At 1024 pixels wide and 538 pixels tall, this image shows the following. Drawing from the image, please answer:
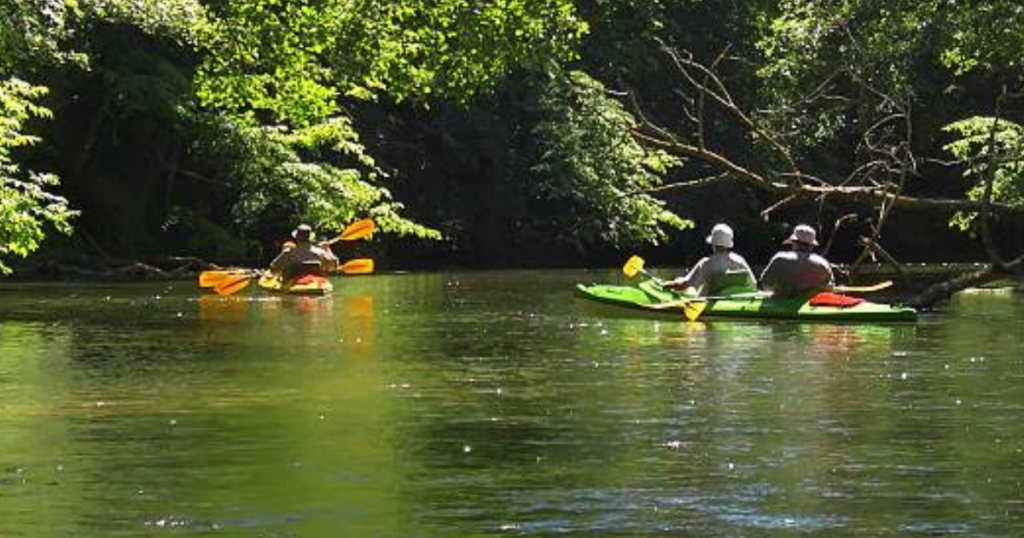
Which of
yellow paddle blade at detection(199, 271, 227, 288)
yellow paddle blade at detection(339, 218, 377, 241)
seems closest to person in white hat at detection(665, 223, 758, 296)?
yellow paddle blade at detection(199, 271, 227, 288)

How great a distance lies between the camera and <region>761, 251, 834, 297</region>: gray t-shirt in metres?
22.4

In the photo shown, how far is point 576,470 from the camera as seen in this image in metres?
10.8

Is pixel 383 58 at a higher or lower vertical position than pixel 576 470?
higher

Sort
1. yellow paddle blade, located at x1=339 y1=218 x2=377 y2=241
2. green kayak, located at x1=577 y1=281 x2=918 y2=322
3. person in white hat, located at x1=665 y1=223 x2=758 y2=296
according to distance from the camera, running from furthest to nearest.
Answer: yellow paddle blade, located at x1=339 y1=218 x2=377 y2=241 → person in white hat, located at x1=665 y1=223 x2=758 y2=296 → green kayak, located at x1=577 y1=281 x2=918 y2=322

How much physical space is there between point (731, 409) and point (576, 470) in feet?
10.1

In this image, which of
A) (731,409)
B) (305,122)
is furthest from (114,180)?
(731,409)

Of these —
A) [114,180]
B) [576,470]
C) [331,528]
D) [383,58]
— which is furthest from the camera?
[114,180]

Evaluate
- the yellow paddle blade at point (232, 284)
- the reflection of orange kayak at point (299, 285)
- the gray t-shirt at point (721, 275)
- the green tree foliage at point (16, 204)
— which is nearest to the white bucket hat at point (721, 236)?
the gray t-shirt at point (721, 275)

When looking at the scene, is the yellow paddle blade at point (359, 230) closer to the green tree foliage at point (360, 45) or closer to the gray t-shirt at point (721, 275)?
the green tree foliage at point (360, 45)

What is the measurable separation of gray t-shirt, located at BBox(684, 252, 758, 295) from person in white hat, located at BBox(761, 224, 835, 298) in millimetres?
768

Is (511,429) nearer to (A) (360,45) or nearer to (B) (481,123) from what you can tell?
(A) (360,45)

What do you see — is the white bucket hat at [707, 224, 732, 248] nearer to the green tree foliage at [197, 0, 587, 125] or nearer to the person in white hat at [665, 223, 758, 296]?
the person in white hat at [665, 223, 758, 296]

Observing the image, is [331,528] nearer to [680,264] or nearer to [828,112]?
[828,112]

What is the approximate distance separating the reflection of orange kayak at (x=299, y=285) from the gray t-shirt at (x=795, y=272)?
339 inches
